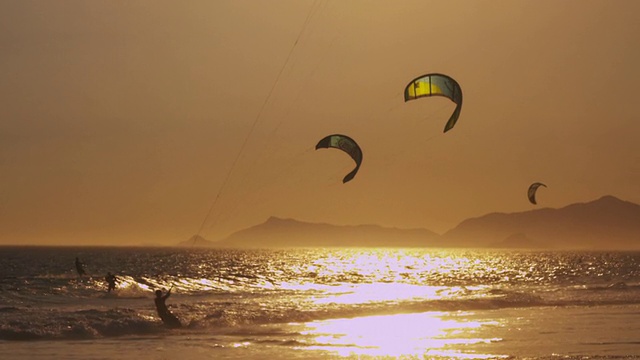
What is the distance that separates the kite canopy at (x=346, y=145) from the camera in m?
23.2

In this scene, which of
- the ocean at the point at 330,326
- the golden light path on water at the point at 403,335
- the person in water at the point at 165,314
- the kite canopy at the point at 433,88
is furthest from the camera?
the person in water at the point at 165,314

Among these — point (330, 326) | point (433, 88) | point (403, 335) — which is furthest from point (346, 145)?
point (403, 335)

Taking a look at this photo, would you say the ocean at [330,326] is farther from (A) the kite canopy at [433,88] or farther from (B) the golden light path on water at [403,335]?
(A) the kite canopy at [433,88]

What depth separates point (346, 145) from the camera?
2345cm

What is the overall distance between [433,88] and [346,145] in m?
3.09

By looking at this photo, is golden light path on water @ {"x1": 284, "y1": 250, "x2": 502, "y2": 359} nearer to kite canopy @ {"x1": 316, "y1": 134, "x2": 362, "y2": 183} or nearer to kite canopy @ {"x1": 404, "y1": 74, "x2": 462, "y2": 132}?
kite canopy @ {"x1": 316, "y1": 134, "x2": 362, "y2": 183}

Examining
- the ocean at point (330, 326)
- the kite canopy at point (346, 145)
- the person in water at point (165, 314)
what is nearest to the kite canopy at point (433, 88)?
the kite canopy at point (346, 145)

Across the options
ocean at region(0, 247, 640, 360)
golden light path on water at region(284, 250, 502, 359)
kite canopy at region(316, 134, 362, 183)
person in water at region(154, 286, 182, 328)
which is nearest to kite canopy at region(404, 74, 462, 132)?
kite canopy at region(316, 134, 362, 183)

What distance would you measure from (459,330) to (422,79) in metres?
6.23

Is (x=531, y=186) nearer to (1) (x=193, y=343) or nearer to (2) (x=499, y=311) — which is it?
(2) (x=499, y=311)

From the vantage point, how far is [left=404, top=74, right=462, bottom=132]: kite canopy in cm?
2144

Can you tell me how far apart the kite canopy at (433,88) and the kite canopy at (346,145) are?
243 cm

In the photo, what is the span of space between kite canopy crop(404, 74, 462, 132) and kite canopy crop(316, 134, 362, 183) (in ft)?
7.99

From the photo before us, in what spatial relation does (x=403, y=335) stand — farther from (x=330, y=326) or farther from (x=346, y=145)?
(x=346, y=145)
